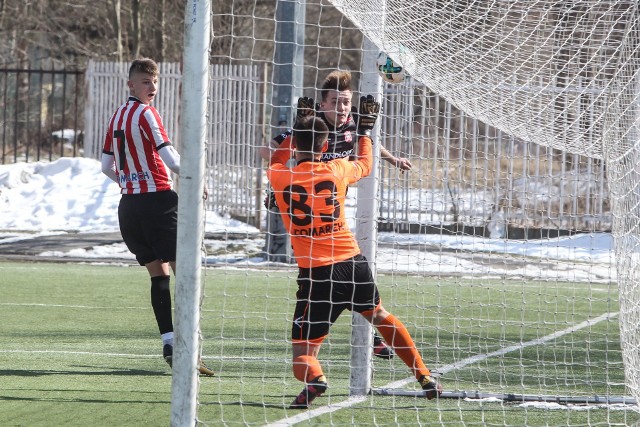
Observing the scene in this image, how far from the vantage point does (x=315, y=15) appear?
27828 mm

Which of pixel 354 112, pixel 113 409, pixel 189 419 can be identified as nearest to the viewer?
pixel 189 419

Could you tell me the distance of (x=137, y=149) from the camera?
24.6ft

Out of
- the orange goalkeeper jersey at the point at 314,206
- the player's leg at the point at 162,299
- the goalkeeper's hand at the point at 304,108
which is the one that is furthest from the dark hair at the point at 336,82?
the player's leg at the point at 162,299

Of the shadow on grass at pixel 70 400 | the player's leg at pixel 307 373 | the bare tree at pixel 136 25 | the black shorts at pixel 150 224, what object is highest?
the bare tree at pixel 136 25

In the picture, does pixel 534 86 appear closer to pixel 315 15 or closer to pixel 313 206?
pixel 313 206

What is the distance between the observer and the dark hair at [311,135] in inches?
238

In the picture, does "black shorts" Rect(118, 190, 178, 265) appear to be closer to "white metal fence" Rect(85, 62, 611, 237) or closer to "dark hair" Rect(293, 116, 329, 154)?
"dark hair" Rect(293, 116, 329, 154)

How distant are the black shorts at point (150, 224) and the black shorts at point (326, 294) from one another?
163 centimetres

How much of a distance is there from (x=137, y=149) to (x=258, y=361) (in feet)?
5.74

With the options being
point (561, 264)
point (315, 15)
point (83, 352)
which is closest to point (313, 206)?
point (83, 352)

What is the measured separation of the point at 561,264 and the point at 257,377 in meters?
8.78

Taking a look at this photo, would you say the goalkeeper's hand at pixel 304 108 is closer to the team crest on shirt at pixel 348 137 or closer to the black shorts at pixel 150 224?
the team crest on shirt at pixel 348 137

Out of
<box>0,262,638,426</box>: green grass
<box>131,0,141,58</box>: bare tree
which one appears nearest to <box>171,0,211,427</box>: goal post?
<box>0,262,638,426</box>: green grass

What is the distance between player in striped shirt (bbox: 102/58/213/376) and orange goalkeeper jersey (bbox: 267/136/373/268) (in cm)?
157
